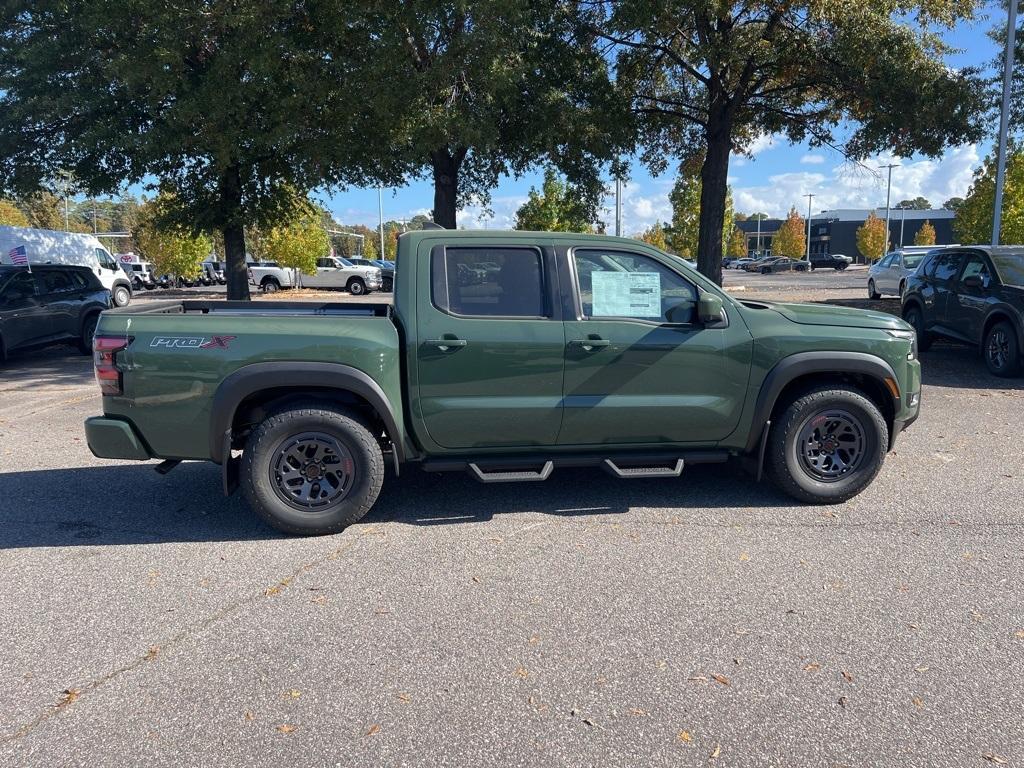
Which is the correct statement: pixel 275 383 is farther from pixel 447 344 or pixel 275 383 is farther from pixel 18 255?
pixel 18 255

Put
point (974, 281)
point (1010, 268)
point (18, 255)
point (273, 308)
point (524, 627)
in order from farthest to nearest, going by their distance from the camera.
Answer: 1. point (18, 255)
2. point (974, 281)
3. point (1010, 268)
4. point (273, 308)
5. point (524, 627)

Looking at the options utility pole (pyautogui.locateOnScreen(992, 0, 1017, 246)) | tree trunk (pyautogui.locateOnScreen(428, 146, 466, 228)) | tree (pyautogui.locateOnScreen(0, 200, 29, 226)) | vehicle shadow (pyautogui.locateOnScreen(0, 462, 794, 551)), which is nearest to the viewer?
vehicle shadow (pyautogui.locateOnScreen(0, 462, 794, 551))

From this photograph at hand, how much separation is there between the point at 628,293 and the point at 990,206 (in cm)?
2819

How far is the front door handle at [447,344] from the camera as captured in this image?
15.3 ft

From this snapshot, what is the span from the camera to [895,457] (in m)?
6.39

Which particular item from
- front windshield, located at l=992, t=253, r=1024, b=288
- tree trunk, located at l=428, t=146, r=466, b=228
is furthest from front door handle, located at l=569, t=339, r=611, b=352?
tree trunk, located at l=428, t=146, r=466, b=228

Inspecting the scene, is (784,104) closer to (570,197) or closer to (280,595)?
(570,197)

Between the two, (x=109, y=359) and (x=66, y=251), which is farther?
(x=66, y=251)

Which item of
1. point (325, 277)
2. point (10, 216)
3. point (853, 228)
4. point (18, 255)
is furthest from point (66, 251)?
point (853, 228)

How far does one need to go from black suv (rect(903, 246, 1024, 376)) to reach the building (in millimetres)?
80360

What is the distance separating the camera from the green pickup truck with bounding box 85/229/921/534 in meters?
4.54

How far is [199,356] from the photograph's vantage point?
448 centimetres

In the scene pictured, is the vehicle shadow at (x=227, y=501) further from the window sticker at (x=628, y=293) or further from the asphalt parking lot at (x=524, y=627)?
the window sticker at (x=628, y=293)

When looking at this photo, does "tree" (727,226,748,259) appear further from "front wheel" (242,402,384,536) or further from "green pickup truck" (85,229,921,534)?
"front wheel" (242,402,384,536)
